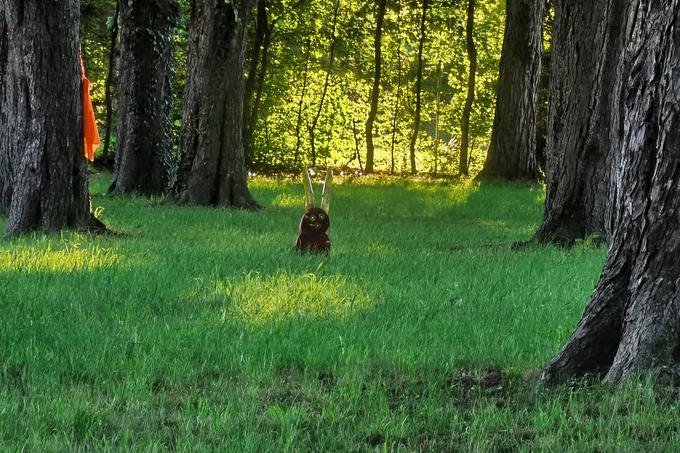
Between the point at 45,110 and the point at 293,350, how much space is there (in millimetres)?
5685

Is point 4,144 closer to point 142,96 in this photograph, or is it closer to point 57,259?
point 142,96

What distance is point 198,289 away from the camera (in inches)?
265

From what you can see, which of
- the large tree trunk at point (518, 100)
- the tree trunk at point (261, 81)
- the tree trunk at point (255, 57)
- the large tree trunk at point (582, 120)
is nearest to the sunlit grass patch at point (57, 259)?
the large tree trunk at point (582, 120)

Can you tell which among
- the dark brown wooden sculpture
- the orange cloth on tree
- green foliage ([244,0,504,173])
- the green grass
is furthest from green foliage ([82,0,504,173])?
the green grass

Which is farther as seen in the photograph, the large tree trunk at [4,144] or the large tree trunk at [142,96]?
the large tree trunk at [142,96]

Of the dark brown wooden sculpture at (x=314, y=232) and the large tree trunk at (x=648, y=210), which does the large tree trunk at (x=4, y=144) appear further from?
the large tree trunk at (x=648, y=210)

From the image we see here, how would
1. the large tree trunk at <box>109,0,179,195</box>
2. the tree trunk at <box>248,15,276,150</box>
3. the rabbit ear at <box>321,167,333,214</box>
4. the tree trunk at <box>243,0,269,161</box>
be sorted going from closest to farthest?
1. the rabbit ear at <box>321,167,333,214</box>
2. the large tree trunk at <box>109,0,179,195</box>
3. the tree trunk at <box>243,0,269,161</box>
4. the tree trunk at <box>248,15,276,150</box>

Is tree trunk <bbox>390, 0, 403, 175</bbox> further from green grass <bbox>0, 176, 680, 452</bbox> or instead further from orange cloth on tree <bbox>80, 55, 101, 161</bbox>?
green grass <bbox>0, 176, 680, 452</bbox>

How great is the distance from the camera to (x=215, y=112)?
1446cm

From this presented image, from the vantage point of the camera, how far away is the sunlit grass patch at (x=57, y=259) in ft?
24.5

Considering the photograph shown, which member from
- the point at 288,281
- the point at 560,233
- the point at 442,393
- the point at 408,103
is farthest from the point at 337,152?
the point at 442,393

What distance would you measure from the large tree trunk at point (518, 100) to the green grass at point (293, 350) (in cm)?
1126

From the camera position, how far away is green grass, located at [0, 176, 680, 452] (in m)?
3.69

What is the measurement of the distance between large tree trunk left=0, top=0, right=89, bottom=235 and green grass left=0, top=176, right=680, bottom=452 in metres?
0.64
